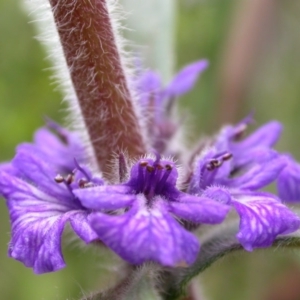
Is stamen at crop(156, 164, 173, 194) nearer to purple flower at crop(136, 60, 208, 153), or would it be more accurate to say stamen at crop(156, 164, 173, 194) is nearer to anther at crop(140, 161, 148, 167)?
anther at crop(140, 161, 148, 167)

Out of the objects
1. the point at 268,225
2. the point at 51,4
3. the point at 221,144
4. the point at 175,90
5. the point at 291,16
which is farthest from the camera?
the point at 291,16

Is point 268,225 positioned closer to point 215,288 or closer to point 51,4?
point 51,4

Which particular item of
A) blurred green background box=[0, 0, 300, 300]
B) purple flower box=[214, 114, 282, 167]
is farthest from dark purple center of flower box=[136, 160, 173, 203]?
blurred green background box=[0, 0, 300, 300]

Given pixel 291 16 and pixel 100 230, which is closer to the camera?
pixel 100 230

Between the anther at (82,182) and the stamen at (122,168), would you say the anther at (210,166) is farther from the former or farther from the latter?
the anther at (82,182)

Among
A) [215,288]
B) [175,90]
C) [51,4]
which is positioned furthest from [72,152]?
[215,288]

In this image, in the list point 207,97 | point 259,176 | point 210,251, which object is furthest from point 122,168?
point 207,97
